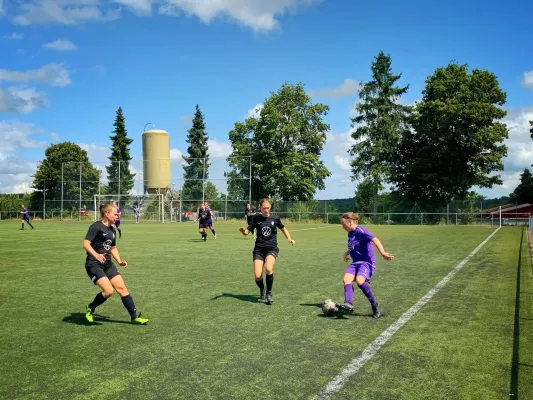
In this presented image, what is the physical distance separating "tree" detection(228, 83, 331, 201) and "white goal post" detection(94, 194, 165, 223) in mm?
12778

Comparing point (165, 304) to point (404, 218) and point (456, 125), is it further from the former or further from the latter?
point (456, 125)

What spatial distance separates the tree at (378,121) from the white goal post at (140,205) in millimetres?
23419

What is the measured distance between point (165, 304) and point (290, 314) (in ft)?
7.78

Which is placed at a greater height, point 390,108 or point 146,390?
point 390,108

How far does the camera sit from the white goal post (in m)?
54.4

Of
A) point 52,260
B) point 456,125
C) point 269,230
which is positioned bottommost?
point 52,260

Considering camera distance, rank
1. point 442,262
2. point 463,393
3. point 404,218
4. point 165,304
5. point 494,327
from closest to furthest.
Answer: point 463,393, point 494,327, point 165,304, point 442,262, point 404,218

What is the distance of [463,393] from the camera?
453 centimetres

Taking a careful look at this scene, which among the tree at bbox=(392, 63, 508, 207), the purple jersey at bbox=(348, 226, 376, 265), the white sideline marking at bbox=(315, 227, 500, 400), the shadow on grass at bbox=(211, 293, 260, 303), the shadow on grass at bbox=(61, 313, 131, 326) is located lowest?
the shadow on grass at bbox=(61, 313, 131, 326)

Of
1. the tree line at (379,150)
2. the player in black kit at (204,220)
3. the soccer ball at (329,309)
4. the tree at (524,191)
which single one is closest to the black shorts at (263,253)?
the soccer ball at (329,309)

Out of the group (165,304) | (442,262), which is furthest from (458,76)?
(165,304)

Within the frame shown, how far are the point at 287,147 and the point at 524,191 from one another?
52.5 meters

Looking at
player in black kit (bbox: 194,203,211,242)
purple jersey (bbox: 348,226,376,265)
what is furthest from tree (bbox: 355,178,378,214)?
purple jersey (bbox: 348,226,376,265)

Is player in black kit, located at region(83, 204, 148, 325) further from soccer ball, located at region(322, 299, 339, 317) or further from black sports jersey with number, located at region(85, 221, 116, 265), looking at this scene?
soccer ball, located at region(322, 299, 339, 317)
